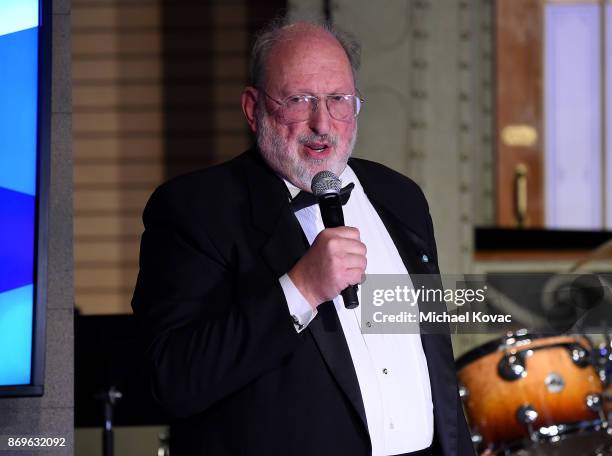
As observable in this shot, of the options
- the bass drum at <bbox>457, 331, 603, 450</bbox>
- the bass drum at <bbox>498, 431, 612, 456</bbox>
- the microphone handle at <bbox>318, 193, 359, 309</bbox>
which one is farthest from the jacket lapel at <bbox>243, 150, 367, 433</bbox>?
the bass drum at <bbox>498, 431, 612, 456</bbox>

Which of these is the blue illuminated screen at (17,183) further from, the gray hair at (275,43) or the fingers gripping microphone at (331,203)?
the fingers gripping microphone at (331,203)

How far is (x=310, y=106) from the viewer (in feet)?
6.66

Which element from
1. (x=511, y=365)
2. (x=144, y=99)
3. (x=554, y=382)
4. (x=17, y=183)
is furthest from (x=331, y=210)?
(x=144, y=99)

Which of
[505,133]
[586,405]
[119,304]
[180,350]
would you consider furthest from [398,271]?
[119,304]

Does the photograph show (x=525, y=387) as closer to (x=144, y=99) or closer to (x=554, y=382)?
(x=554, y=382)

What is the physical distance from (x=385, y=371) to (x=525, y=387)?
1.74 m

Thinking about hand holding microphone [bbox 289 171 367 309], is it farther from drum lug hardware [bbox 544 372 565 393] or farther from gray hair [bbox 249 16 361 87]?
drum lug hardware [bbox 544 372 565 393]

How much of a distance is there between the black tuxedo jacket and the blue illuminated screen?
269 millimetres

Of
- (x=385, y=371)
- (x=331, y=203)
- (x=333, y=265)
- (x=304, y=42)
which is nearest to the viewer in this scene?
(x=333, y=265)

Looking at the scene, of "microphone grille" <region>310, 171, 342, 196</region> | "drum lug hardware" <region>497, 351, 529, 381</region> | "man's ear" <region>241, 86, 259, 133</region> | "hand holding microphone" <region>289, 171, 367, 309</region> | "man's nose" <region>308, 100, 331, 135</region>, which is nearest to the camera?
"hand holding microphone" <region>289, 171, 367, 309</region>

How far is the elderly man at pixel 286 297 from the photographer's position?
5.97ft

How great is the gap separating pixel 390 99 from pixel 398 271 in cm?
293

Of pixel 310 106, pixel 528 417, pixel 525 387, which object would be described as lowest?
pixel 528 417

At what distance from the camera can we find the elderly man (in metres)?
1.82
